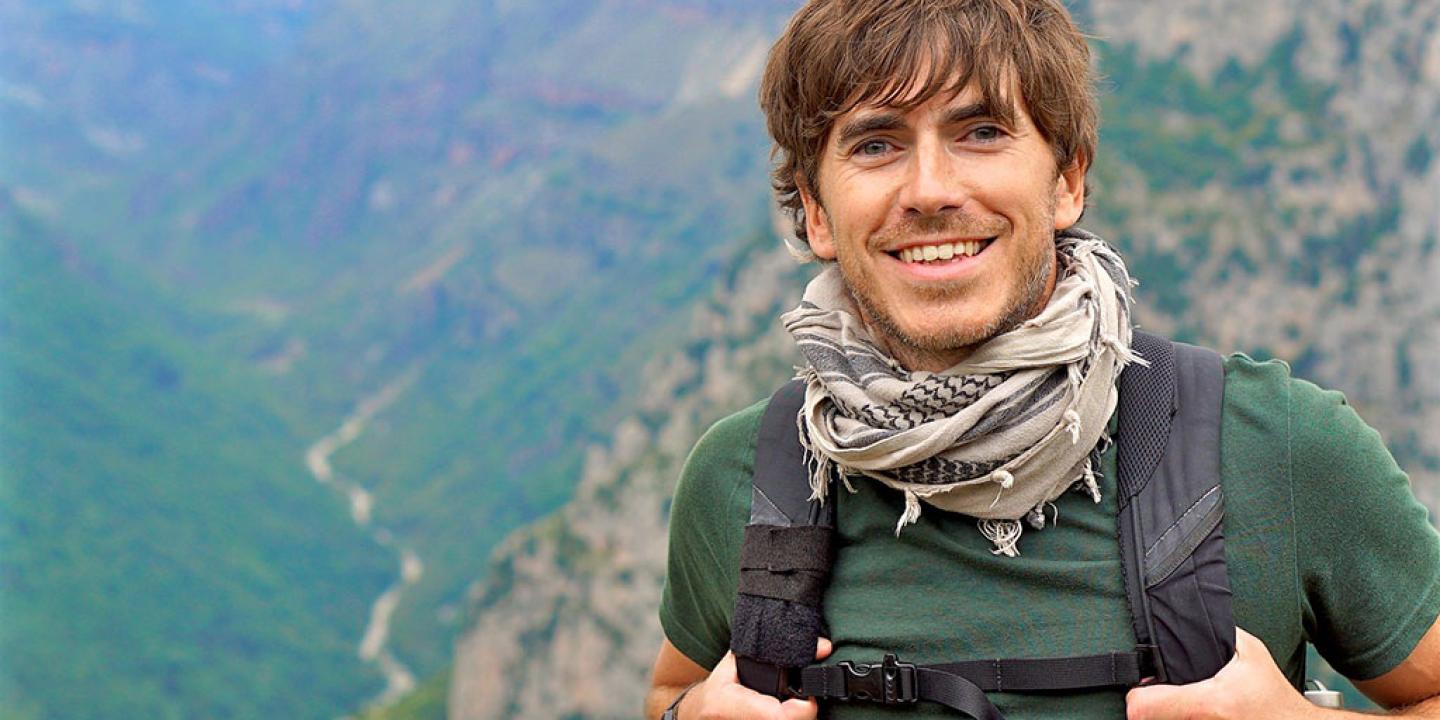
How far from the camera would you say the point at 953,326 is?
4.85 meters

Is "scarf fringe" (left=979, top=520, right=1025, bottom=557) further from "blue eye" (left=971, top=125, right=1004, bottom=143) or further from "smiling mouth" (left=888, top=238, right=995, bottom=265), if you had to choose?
"blue eye" (left=971, top=125, right=1004, bottom=143)

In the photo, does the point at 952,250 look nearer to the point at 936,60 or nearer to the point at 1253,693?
the point at 936,60

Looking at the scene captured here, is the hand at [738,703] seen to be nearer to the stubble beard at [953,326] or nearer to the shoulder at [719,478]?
the shoulder at [719,478]

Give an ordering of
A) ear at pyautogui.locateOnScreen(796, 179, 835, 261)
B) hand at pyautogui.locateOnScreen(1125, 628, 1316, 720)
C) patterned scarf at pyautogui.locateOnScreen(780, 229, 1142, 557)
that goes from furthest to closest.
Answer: ear at pyautogui.locateOnScreen(796, 179, 835, 261), patterned scarf at pyautogui.locateOnScreen(780, 229, 1142, 557), hand at pyautogui.locateOnScreen(1125, 628, 1316, 720)

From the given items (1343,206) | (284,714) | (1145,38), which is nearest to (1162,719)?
(1343,206)

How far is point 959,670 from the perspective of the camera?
4.81 metres

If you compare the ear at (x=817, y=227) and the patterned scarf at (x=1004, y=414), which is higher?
the ear at (x=817, y=227)

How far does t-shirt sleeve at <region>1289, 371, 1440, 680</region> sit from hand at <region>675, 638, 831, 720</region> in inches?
59.6

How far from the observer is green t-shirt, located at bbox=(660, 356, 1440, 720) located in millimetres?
4512

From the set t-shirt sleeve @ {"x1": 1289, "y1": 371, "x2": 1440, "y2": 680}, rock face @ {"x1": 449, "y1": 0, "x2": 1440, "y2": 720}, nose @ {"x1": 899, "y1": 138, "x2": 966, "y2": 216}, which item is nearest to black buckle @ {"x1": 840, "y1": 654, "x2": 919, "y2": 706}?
t-shirt sleeve @ {"x1": 1289, "y1": 371, "x2": 1440, "y2": 680}

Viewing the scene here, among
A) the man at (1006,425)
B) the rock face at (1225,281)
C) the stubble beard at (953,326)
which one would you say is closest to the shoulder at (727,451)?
the man at (1006,425)

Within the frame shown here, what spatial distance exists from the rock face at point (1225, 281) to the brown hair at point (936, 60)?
373 feet

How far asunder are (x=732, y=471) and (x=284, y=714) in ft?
621

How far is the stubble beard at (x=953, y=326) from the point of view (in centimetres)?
484
